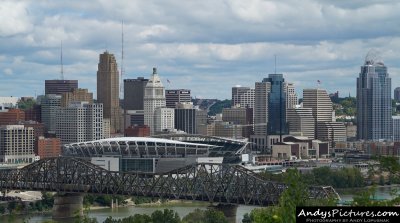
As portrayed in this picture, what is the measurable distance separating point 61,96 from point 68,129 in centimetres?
1857

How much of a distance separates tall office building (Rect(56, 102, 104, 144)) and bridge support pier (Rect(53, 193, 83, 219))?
87.1 m

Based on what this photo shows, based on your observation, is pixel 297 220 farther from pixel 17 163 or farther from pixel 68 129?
pixel 68 129

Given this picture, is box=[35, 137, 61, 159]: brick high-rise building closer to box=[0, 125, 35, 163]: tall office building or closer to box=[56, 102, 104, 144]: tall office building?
box=[0, 125, 35, 163]: tall office building

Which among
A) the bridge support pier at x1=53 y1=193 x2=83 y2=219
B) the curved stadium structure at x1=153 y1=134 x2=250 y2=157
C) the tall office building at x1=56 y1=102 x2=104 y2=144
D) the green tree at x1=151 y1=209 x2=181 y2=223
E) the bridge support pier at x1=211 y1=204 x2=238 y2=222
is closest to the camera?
the green tree at x1=151 y1=209 x2=181 y2=223

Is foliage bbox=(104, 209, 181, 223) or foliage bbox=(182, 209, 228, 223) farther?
foliage bbox=(182, 209, 228, 223)

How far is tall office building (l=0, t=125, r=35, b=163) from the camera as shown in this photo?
15525cm

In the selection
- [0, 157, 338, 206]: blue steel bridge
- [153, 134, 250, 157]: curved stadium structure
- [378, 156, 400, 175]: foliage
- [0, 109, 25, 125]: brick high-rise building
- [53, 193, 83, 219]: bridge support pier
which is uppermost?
[0, 109, 25, 125]: brick high-rise building

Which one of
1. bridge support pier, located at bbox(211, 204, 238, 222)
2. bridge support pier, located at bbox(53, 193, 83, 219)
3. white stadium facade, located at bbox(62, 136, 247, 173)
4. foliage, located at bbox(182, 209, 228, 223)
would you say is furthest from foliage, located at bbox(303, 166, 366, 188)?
foliage, located at bbox(182, 209, 228, 223)

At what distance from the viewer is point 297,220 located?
23703 mm

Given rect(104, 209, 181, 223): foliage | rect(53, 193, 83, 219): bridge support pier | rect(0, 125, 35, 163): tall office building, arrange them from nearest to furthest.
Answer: rect(104, 209, 181, 223): foliage → rect(53, 193, 83, 219): bridge support pier → rect(0, 125, 35, 163): tall office building

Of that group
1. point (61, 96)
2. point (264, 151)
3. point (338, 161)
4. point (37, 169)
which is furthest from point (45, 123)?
point (37, 169)

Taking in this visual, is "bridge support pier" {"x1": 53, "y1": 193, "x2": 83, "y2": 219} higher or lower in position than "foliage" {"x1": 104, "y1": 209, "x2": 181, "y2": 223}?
lower

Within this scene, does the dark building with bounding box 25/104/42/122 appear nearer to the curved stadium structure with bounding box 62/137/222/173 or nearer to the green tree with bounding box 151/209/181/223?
the curved stadium structure with bounding box 62/137/222/173

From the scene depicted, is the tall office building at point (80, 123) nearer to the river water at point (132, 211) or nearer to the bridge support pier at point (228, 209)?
the river water at point (132, 211)
